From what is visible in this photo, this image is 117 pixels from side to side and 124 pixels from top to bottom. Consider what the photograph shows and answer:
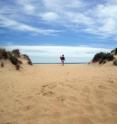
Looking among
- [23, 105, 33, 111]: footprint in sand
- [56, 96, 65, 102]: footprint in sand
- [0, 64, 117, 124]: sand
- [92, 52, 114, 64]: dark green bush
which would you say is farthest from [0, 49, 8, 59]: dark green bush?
[92, 52, 114, 64]: dark green bush

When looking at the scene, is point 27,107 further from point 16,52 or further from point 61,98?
point 16,52

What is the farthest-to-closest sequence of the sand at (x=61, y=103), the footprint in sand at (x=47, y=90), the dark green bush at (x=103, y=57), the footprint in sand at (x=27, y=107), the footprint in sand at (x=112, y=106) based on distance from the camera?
the dark green bush at (x=103, y=57) → the footprint in sand at (x=47, y=90) → the footprint in sand at (x=27, y=107) → the footprint in sand at (x=112, y=106) → the sand at (x=61, y=103)

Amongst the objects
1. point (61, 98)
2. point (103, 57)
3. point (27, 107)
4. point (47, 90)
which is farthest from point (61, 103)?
point (103, 57)

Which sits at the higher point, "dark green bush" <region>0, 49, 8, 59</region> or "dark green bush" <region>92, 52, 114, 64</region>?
"dark green bush" <region>0, 49, 8, 59</region>

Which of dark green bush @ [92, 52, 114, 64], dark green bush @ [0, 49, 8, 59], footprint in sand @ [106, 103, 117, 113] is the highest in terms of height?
dark green bush @ [0, 49, 8, 59]

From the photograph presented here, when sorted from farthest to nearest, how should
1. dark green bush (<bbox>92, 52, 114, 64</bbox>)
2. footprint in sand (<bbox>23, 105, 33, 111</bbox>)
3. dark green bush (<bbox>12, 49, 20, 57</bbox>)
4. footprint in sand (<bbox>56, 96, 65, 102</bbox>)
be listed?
1. dark green bush (<bbox>92, 52, 114, 64</bbox>)
2. dark green bush (<bbox>12, 49, 20, 57</bbox>)
3. footprint in sand (<bbox>56, 96, 65, 102</bbox>)
4. footprint in sand (<bbox>23, 105, 33, 111</bbox>)

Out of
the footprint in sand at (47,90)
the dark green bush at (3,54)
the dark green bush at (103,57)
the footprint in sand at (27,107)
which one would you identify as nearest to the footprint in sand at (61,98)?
the footprint in sand at (47,90)

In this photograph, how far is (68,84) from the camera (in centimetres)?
841

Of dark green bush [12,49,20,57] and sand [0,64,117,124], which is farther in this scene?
dark green bush [12,49,20,57]

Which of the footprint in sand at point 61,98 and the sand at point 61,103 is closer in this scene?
the sand at point 61,103

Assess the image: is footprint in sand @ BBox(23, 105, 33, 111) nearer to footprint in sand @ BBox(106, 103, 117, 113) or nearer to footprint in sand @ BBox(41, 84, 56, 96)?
footprint in sand @ BBox(41, 84, 56, 96)

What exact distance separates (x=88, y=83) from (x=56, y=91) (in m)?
1.45

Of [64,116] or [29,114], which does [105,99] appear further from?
[29,114]

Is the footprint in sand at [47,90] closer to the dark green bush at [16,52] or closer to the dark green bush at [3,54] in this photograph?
the dark green bush at [3,54]
